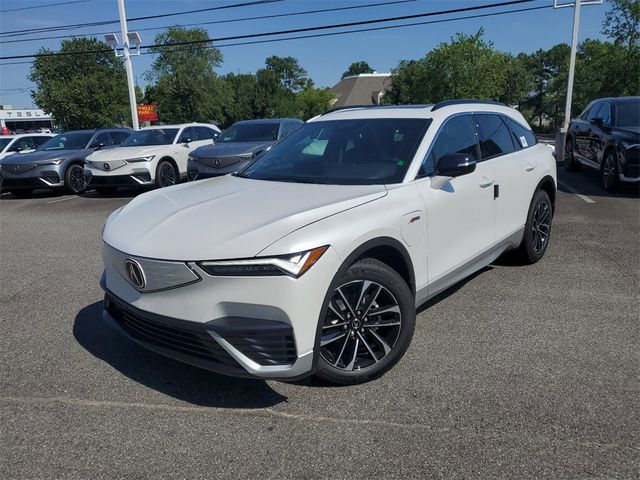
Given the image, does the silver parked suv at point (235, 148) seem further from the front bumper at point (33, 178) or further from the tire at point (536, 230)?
the tire at point (536, 230)

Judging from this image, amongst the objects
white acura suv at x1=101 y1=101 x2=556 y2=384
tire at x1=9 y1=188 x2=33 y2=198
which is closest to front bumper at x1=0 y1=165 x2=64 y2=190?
tire at x1=9 y1=188 x2=33 y2=198

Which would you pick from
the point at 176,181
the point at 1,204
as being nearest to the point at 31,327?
the point at 176,181

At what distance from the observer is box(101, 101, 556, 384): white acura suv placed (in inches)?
104

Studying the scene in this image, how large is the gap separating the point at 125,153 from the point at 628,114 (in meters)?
10.3

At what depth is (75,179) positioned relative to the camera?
12539 millimetres

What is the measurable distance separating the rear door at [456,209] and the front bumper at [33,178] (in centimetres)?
1066

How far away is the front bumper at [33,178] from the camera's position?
1196 cm

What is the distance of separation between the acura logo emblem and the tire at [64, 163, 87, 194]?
10573 mm

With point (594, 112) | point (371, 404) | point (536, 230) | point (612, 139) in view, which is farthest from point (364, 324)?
point (594, 112)

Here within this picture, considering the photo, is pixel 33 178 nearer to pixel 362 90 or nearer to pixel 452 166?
pixel 452 166

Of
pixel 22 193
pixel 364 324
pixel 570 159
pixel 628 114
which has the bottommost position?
pixel 22 193

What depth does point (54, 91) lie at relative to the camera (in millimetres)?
41688

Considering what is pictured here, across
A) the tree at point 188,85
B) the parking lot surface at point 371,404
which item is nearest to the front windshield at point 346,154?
the parking lot surface at point 371,404

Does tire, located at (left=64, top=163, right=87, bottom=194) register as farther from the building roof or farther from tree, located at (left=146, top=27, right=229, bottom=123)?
the building roof
